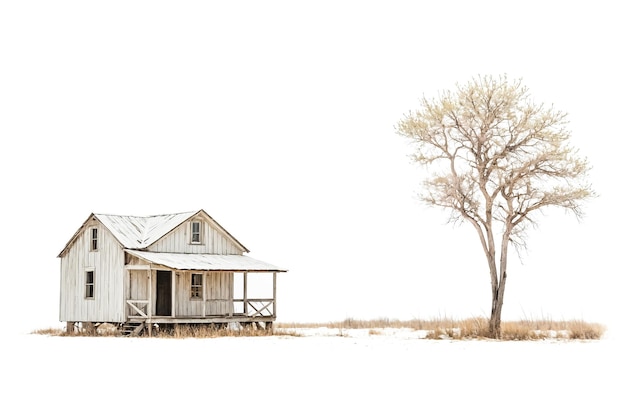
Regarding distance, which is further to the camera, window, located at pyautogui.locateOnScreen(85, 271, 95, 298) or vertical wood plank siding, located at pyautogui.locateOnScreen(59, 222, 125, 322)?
window, located at pyautogui.locateOnScreen(85, 271, 95, 298)

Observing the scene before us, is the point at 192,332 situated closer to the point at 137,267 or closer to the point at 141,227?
the point at 137,267

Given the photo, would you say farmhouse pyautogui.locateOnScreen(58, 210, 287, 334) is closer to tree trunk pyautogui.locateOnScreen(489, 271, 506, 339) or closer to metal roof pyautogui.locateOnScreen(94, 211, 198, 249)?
metal roof pyautogui.locateOnScreen(94, 211, 198, 249)

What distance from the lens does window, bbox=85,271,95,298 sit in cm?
3947

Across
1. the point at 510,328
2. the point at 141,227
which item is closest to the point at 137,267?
the point at 141,227

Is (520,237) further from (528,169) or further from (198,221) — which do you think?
(198,221)

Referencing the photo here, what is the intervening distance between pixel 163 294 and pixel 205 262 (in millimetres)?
3391

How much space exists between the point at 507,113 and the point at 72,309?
1917cm

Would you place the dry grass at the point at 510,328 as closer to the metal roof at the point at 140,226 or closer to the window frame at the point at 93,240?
the metal roof at the point at 140,226

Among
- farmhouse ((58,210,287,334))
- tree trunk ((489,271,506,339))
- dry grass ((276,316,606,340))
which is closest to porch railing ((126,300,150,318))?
farmhouse ((58,210,287,334))

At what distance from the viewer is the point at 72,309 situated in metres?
40.2

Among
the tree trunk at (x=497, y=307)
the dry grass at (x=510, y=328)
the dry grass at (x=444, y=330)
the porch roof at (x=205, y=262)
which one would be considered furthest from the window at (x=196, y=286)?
the tree trunk at (x=497, y=307)

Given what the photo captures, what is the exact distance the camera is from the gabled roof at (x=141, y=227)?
38.4 metres

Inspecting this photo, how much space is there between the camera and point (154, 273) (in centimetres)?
3806

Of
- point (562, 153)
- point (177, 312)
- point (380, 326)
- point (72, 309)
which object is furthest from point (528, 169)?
point (72, 309)
